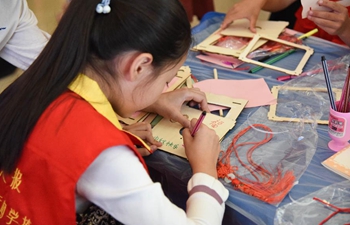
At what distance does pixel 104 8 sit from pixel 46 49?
16 cm

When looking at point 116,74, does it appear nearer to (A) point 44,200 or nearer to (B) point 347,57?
(A) point 44,200

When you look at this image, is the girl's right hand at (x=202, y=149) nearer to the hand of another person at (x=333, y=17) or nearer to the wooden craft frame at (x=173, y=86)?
the wooden craft frame at (x=173, y=86)

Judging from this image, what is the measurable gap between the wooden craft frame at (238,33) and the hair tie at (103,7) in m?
0.65

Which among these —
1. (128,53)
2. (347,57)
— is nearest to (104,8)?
(128,53)

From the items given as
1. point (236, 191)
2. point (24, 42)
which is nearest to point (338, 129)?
point (236, 191)

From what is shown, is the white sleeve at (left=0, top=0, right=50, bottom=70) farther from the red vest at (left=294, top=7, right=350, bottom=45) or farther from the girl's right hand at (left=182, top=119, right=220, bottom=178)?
the red vest at (left=294, top=7, right=350, bottom=45)

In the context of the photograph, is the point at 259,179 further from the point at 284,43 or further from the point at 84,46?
the point at 284,43

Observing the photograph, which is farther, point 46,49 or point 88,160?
point 46,49

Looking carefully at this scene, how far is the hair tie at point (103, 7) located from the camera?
28.1 inches

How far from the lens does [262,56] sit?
4.26 feet

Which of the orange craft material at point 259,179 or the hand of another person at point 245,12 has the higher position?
the hand of another person at point 245,12

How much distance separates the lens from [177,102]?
1.03 meters

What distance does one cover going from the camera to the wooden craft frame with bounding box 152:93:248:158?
3.11 feet

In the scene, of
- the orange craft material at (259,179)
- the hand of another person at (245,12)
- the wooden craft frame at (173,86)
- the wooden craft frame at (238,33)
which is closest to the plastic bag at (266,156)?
the orange craft material at (259,179)
